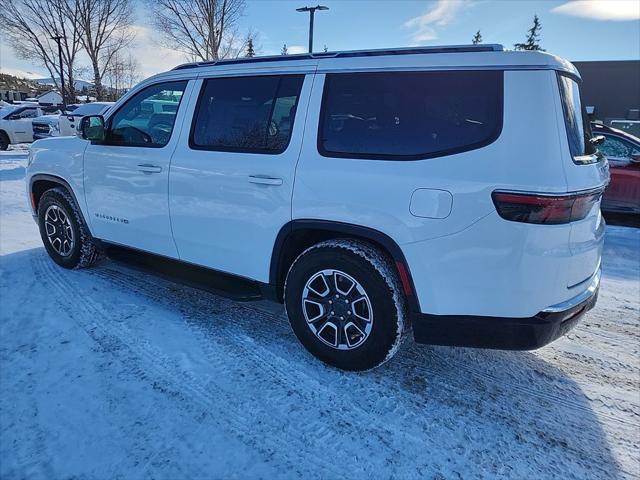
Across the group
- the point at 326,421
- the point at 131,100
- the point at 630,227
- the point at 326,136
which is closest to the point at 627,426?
the point at 326,421

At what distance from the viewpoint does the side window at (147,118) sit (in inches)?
140

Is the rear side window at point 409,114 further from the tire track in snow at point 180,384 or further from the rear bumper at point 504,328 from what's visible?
the tire track in snow at point 180,384

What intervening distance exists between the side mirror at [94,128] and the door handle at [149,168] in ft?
1.99

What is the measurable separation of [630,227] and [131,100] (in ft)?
26.3

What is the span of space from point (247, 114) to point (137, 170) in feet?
3.83

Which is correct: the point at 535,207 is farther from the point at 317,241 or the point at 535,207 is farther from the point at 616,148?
the point at 616,148

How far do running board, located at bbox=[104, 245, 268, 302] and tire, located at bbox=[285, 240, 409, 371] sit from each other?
394 mm

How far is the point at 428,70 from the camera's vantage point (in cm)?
246

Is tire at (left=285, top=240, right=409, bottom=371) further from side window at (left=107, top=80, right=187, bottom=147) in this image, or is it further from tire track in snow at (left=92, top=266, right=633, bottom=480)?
side window at (left=107, top=80, right=187, bottom=147)

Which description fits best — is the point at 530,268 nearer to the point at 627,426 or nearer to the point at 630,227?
the point at 627,426

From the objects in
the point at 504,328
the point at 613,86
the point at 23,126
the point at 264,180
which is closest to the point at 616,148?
the point at 504,328

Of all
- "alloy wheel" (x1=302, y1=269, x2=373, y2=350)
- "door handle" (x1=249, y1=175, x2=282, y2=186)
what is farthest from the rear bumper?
"door handle" (x1=249, y1=175, x2=282, y2=186)

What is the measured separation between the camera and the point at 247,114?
3146mm

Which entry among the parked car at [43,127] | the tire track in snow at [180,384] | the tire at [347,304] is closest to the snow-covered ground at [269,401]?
the tire track in snow at [180,384]
